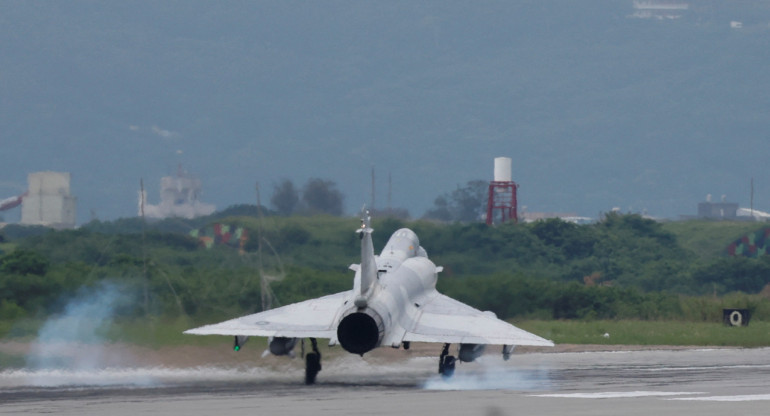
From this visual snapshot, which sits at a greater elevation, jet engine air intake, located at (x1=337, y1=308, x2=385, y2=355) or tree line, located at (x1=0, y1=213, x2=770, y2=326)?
tree line, located at (x1=0, y1=213, x2=770, y2=326)

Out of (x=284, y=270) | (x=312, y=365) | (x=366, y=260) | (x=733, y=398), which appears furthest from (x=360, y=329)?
(x=284, y=270)

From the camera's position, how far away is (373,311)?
1189 inches

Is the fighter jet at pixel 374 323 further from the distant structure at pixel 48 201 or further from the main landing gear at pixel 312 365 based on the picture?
the distant structure at pixel 48 201

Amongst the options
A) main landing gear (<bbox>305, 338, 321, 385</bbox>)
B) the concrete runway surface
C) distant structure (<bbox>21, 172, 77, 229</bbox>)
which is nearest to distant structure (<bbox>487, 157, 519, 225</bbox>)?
distant structure (<bbox>21, 172, 77, 229</bbox>)

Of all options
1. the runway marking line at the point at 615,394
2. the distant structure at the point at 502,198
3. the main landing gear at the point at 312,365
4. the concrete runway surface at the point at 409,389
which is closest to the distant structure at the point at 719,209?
the distant structure at the point at 502,198

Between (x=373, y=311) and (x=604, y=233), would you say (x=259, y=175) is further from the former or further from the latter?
(x=373, y=311)

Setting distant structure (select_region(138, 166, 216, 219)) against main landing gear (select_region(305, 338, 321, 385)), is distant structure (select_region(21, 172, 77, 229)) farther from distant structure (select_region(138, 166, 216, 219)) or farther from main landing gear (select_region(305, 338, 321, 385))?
main landing gear (select_region(305, 338, 321, 385))

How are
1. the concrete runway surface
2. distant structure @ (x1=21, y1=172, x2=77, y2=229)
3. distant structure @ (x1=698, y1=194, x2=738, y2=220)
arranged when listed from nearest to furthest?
1. the concrete runway surface
2. distant structure @ (x1=21, y1=172, x2=77, y2=229)
3. distant structure @ (x1=698, y1=194, x2=738, y2=220)

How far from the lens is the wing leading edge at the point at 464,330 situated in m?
31.5

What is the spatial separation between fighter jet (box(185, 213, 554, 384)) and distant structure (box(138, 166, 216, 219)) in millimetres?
28663

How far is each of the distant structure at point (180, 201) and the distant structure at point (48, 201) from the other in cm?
579

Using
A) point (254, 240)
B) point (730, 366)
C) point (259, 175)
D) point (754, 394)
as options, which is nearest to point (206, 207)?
point (254, 240)

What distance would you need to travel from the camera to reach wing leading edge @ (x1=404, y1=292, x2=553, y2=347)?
1241 inches

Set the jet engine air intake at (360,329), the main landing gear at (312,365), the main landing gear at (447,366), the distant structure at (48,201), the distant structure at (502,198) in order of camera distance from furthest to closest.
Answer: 1. the distant structure at (502,198)
2. the distant structure at (48,201)
3. the main landing gear at (447,366)
4. the main landing gear at (312,365)
5. the jet engine air intake at (360,329)
